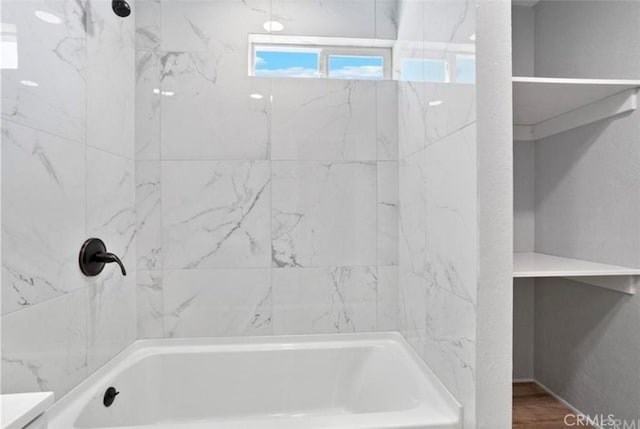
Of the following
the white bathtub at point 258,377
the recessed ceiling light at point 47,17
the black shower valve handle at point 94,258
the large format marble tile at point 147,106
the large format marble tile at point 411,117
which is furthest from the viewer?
the large format marble tile at point 147,106

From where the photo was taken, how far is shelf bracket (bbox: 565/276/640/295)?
1.36 meters

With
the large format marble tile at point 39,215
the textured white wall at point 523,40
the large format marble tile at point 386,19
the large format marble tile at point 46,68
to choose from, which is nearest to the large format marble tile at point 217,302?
the large format marble tile at point 39,215

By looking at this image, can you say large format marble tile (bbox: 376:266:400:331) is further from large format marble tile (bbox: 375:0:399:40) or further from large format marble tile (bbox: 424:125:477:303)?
large format marble tile (bbox: 375:0:399:40)

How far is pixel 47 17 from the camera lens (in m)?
1.17

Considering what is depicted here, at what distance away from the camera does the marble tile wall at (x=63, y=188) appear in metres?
1.03

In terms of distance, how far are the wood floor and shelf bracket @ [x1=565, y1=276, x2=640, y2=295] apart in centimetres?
61

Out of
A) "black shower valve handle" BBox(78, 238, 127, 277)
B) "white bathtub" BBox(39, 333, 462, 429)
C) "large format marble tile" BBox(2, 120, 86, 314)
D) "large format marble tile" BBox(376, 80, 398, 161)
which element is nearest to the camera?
"large format marble tile" BBox(2, 120, 86, 314)

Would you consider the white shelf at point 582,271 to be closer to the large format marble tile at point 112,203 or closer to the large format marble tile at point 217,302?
the large format marble tile at point 217,302

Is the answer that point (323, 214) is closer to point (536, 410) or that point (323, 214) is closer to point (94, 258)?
point (94, 258)

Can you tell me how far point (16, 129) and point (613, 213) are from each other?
6.90ft

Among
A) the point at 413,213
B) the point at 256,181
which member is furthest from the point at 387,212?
the point at 256,181

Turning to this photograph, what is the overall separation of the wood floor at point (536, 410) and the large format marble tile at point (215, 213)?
1.39 meters

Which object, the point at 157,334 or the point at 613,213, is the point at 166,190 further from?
the point at 613,213

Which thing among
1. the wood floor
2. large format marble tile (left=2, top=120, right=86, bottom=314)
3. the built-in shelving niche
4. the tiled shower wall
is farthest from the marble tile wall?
the wood floor
